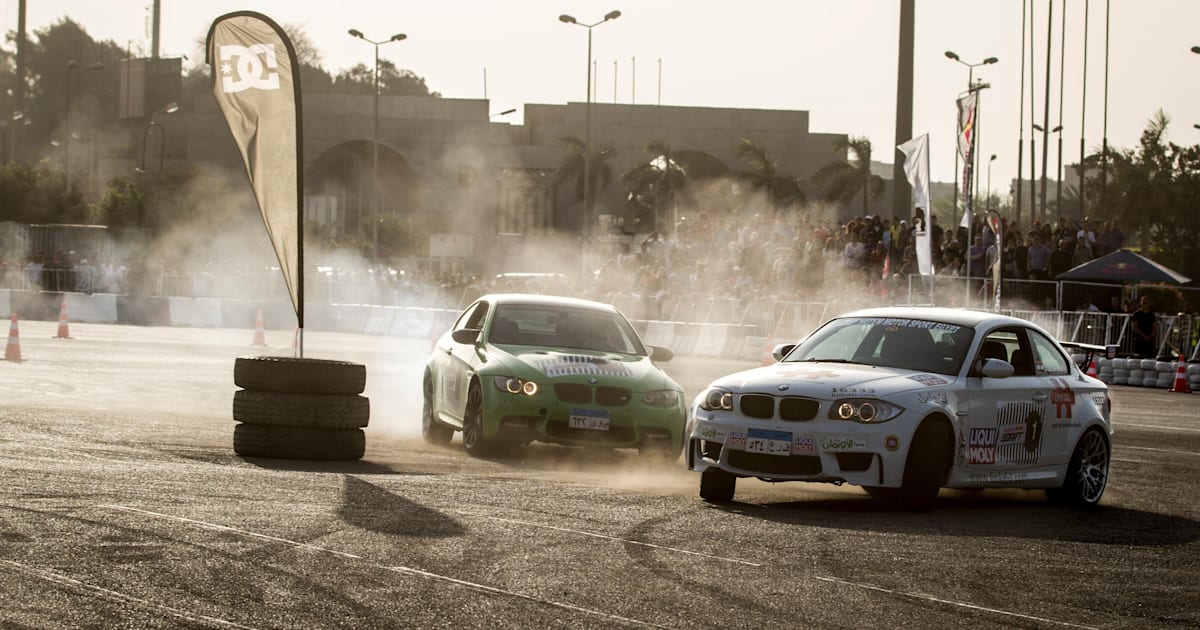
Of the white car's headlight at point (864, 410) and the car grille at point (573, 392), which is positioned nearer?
the white car's headlight at point (864, 410)

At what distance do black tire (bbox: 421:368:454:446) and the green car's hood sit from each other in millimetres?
1319

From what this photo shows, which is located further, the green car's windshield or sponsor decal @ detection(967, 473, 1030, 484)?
the green car's windshield

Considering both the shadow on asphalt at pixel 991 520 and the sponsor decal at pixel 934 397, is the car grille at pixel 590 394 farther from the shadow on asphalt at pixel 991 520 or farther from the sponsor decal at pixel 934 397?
the sponsor decal at pixel 934 397

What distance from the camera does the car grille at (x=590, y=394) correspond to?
517 inches

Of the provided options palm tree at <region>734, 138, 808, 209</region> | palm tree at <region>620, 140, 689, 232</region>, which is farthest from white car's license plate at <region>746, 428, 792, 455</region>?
palm tree at <region>620, 140, 689, 232</region>

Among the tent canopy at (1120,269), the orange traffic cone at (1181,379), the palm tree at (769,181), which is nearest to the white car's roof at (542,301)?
the orange traffic cone at (1181,379)

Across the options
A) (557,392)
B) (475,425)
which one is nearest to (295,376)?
(475,425)

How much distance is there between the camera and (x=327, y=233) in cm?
7938

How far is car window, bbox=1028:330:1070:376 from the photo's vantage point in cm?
1159

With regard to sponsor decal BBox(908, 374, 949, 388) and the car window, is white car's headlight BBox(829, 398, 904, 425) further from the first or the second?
the car window

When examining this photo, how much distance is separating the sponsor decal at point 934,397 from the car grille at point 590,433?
3.27 m

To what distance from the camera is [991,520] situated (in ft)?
33.6

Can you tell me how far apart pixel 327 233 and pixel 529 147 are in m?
16.0

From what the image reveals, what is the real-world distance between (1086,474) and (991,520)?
5.29ft
